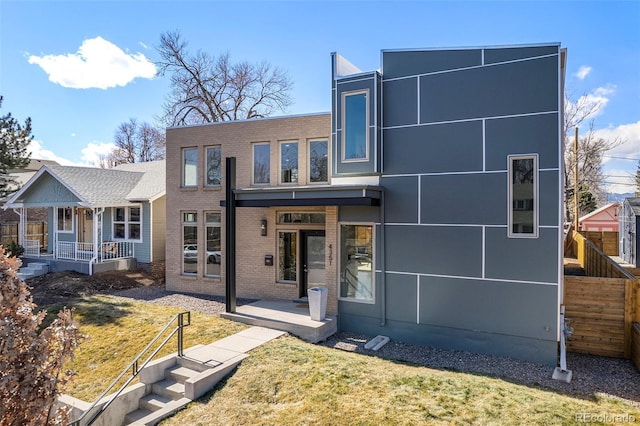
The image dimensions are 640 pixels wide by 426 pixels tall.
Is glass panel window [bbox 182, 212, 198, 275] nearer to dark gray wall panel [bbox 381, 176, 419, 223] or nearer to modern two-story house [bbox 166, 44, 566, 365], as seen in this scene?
modern two-story house [bbox 166, 44, 566, 365]

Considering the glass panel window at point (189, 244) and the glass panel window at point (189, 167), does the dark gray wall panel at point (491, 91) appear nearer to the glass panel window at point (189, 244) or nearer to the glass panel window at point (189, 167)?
the glass panel window at point (189, 167)

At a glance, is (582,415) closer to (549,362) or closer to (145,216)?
(549,362)

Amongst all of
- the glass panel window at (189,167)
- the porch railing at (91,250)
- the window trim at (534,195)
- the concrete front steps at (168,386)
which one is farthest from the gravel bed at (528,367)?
the porch railing at (91,250)

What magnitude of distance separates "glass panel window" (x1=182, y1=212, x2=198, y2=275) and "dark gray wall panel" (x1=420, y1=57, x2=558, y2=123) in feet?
30.4

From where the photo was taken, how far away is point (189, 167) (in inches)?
563

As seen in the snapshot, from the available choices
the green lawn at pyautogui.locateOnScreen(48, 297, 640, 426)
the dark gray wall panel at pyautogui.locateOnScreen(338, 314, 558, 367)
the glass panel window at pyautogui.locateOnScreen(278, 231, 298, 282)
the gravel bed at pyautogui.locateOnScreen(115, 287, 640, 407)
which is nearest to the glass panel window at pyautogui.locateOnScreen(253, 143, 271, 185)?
the glass panel window at pyautogui.locateOnScreen(278, 231, 298, 282)

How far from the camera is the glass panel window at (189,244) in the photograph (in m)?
14.2

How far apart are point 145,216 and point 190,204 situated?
5.37 metres

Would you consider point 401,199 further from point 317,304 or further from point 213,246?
point 213,246

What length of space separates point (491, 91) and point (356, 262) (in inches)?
217

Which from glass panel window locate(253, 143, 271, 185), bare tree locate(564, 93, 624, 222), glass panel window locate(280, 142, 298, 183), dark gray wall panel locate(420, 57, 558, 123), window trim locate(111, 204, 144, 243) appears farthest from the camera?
bare tree locate(564, 93, 624, 222)

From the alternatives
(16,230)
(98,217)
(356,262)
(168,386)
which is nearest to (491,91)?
(356,262)

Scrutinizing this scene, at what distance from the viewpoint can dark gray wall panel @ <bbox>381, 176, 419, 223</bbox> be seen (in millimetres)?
9656

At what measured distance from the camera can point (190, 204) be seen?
14.0 m
